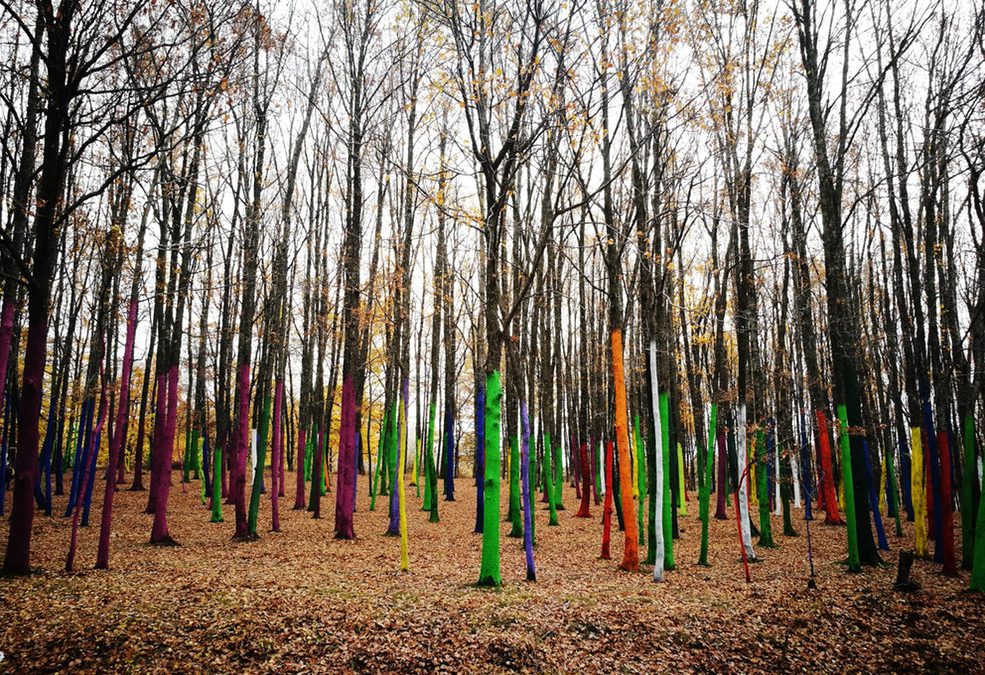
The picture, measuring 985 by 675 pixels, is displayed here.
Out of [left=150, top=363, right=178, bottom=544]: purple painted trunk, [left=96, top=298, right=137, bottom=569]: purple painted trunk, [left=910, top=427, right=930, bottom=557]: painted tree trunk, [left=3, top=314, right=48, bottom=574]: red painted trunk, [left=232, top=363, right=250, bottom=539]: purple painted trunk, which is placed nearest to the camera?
[left=3, top=314, right=48, bottom=574]: red painted trunk

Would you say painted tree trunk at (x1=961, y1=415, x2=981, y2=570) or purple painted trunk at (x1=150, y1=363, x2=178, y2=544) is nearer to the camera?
painted tree trunk at (x1=961, y1=415, x2=981, y2=570)

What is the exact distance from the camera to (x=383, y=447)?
20.3m

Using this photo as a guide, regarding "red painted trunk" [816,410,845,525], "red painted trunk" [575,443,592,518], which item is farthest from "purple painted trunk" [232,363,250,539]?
"red painted trunk" [816,410,845,525]

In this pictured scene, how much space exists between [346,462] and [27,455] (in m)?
5.93

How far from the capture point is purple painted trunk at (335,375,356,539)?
475 inches

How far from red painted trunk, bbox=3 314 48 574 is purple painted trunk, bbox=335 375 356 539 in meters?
5.59

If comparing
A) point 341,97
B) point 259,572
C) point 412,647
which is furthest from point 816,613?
point 341,97

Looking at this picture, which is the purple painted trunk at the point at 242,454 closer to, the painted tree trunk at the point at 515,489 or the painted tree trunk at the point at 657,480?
the painted tree trunk at the point at 515,489

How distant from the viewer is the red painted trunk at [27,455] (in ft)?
22.7

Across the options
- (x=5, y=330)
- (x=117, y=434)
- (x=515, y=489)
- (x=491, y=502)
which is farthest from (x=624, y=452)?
(x=5, y=330)

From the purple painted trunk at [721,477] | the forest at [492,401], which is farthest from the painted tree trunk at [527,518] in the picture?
the purple painted trunk at [721,477]

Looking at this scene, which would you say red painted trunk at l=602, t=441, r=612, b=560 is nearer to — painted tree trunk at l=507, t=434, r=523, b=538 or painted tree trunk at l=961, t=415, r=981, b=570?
painted tree trunk at l=507, t=434, r=523, b=538

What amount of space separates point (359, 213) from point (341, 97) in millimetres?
2506

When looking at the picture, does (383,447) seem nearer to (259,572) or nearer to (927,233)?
(259,572)
